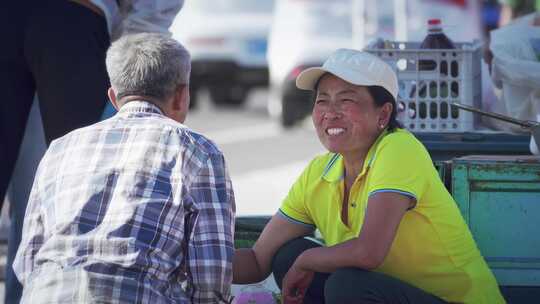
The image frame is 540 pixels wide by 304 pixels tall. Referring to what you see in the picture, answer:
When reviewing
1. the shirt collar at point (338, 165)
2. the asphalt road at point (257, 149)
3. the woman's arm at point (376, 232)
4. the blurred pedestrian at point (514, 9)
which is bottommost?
the asphalt road at point (257, 149)

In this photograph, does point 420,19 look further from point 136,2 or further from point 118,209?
point 118,209

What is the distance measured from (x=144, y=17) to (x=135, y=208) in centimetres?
150

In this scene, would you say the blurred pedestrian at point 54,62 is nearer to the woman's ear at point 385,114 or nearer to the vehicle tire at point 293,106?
the woman's ear at point 385,114

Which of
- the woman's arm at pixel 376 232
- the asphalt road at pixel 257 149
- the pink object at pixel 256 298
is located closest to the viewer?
the woman's arm at pixel 376 232

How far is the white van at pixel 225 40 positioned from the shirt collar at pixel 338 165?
43.7ft

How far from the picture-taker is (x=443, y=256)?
384 centimetres

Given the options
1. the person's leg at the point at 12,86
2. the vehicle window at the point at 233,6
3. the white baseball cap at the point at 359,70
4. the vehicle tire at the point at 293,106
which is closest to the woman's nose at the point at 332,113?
the white baseball cap at the point at 359,70

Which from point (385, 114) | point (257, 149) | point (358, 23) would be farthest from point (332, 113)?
point (358, 23)

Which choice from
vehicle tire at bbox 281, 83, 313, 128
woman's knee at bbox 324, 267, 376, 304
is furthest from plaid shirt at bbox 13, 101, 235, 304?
vehicle tire at bbox 281, 83, 313, 128

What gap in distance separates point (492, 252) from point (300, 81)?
34.4 inches

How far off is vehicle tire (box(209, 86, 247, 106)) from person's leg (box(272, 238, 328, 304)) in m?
14.1

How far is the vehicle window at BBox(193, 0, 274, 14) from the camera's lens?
1772cm

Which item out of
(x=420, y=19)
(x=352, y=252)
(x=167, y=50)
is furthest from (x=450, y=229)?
(x=420, y=19)

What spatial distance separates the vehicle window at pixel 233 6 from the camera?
17.7 metres
